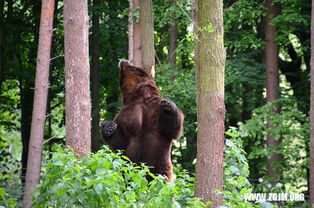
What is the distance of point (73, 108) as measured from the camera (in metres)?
9.15

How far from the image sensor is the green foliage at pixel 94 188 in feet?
20.4

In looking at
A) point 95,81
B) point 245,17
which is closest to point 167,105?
point 245,17

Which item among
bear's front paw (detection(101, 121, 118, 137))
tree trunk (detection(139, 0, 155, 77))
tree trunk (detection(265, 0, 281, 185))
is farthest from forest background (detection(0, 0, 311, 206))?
bear's front paw (detection(101, 121, 118, 137))

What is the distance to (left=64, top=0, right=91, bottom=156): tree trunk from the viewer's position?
29.8 ft

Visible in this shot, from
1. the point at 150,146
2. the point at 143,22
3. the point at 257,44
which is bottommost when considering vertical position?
the point at 150,146

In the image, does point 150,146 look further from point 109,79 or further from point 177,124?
point 109,79

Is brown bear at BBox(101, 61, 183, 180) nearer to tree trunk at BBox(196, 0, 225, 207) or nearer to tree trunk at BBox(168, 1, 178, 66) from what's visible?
tree trunk at BBox(196, 0, 225, 207)

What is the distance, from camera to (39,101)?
15.2 metres

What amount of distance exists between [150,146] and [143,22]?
7.16 feet

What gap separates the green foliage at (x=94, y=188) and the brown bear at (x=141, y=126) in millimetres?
2949

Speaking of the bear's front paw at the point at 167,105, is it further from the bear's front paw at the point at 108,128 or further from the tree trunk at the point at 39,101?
the tree trunk at the point at 39,101

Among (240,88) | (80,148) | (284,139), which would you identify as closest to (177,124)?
(80,148)

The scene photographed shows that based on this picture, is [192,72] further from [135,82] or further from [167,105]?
[167,105]

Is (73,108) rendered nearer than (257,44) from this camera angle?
Yes
